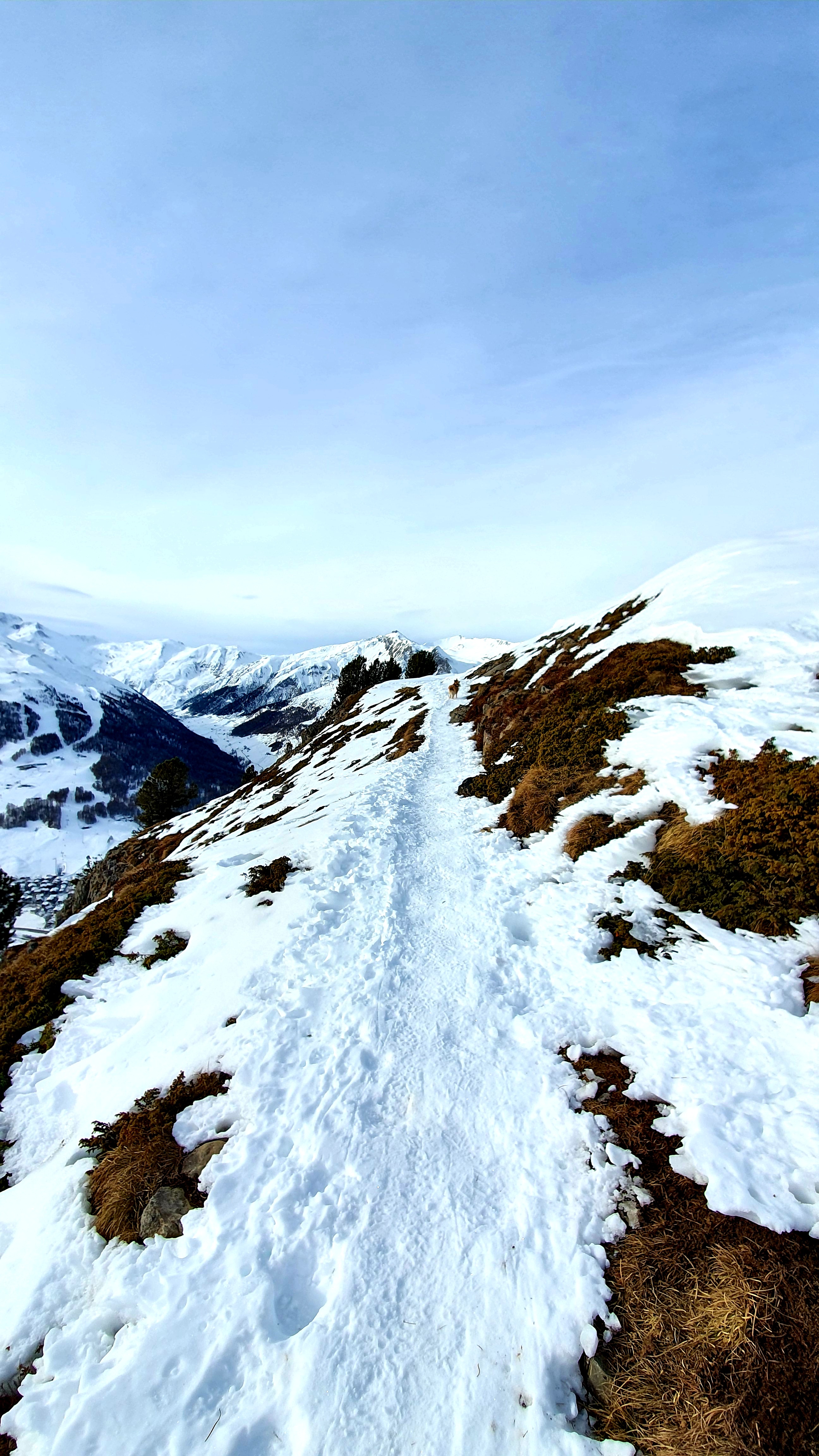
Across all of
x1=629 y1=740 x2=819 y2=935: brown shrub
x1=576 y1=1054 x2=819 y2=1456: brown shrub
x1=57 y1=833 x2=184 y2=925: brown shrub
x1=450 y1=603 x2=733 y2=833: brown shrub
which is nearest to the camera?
x1=576 y1=1054 x2=819 y2=1456: brown shrub

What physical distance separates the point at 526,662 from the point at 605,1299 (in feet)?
120

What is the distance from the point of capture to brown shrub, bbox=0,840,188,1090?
34.2 feet

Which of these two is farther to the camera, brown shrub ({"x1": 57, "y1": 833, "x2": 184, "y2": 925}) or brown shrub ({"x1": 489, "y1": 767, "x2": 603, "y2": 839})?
brown shrub ({"x1": 57, "y1": 833, "x2": 184, "y2": 925})

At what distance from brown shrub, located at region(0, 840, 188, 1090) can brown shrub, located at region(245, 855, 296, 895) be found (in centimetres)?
276

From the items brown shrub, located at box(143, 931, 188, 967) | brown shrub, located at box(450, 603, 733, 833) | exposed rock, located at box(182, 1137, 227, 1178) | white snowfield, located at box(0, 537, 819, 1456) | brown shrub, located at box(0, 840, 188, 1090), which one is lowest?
brown shrub, located at box(0, 840, 188, 1090)

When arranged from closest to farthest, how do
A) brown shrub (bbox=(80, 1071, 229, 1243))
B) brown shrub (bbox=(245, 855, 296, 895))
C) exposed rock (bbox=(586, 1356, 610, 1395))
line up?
exposed rock (bbox=(586, 1356, 610, 1395)) < brown shrub (bbox=(80, 1071, 229, 1243)) < brown shrub (bbox=(245, 855, 296, 895))

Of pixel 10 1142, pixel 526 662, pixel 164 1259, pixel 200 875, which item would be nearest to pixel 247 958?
pixel 10 1142

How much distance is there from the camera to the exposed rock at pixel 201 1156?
6.50 meters

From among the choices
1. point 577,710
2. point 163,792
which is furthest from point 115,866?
point 577,710

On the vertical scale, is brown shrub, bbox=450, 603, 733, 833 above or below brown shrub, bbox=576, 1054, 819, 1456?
above

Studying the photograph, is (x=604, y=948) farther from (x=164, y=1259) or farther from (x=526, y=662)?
(x=526, y=662)

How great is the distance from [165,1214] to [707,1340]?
5.59m

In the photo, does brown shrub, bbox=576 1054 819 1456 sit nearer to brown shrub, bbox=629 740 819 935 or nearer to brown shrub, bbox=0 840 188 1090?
brown shrub, bbox=629 740 819 935

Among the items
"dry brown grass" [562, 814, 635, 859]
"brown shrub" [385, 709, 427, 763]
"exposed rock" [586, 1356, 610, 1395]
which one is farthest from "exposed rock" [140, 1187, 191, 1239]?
"brown shrub" [385, 709, 427, 763]
